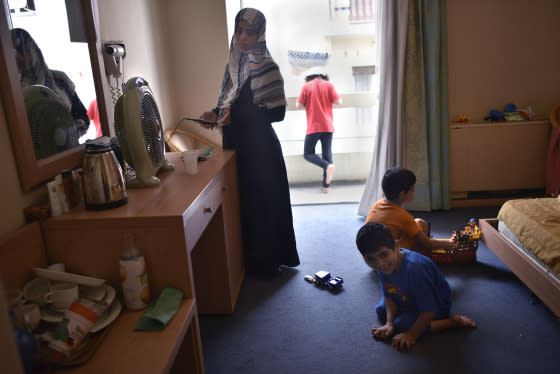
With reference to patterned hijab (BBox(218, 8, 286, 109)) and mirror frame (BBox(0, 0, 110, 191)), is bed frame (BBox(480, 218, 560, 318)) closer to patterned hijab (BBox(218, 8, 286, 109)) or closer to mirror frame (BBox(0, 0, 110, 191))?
patterned hijab (BBox(218, 8, 286, 109))

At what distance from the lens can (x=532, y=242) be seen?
205cm

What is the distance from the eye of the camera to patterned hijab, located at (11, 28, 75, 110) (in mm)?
1307

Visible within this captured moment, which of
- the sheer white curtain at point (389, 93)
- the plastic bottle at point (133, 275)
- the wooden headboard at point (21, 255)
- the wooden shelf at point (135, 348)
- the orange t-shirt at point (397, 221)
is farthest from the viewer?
the sheer white curtain at point (389, 93)

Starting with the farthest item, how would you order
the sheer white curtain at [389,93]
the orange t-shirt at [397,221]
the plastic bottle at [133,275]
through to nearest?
the sheer white curtain at [389,93] → the orange t-shirt at [397,221] → the plastic bottle at [133,275]

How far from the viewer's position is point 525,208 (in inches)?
91.0

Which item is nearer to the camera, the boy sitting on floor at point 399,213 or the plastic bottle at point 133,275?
the plastic bottle at point 133,275

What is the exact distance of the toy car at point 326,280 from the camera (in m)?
2.32

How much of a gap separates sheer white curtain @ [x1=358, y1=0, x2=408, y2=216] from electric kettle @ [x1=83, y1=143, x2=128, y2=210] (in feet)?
7.94

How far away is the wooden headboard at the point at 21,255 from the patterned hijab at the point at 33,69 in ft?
1.51

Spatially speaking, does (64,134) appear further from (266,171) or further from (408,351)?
(408,351)

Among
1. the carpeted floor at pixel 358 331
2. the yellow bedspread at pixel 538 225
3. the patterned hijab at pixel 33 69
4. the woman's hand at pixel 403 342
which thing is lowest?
the carpeted floor at pixel 358 331

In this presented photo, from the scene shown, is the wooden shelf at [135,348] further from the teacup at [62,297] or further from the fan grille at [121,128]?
the fan grille at [121,128]

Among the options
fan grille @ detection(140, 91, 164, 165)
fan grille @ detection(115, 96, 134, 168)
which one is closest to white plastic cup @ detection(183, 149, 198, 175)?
fan grille @ detection(140, 91, 164, 165)

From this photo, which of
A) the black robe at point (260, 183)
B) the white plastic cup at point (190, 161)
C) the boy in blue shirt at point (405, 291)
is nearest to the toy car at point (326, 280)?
the black robe at point (260, 183)
